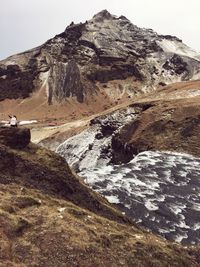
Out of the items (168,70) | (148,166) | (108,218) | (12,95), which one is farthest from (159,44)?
(108,218)

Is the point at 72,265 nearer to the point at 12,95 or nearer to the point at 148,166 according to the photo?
the point at 148,166

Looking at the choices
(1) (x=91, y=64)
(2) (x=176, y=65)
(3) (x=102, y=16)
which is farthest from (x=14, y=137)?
(3) (x=102, y=16)

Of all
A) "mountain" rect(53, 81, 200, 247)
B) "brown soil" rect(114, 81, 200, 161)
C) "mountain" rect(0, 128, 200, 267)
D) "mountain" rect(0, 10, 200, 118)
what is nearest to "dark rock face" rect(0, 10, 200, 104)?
"mountain" rect(0, 10, 200, 118)

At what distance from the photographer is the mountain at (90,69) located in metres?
150

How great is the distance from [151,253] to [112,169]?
27.5 metres

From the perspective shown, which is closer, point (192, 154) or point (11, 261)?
point (11, 261)

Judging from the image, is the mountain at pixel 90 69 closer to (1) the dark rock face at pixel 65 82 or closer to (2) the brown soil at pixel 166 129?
(1) the dark rock face at pixel 65 82

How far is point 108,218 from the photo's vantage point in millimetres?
24406

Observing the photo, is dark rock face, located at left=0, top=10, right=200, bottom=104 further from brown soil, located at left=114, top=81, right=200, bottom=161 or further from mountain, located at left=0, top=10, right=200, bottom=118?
brown soil, located at left=114, top=81, right=200, bottom=161

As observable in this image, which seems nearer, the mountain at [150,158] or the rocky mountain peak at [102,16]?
the mountain at [150,158]

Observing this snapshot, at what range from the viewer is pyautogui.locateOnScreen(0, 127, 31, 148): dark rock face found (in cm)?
2567

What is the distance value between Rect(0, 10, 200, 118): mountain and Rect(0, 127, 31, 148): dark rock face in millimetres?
111520

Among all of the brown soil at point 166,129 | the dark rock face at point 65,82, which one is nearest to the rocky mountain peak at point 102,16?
the dark rock face at point 65,82

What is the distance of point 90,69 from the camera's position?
159750mm
